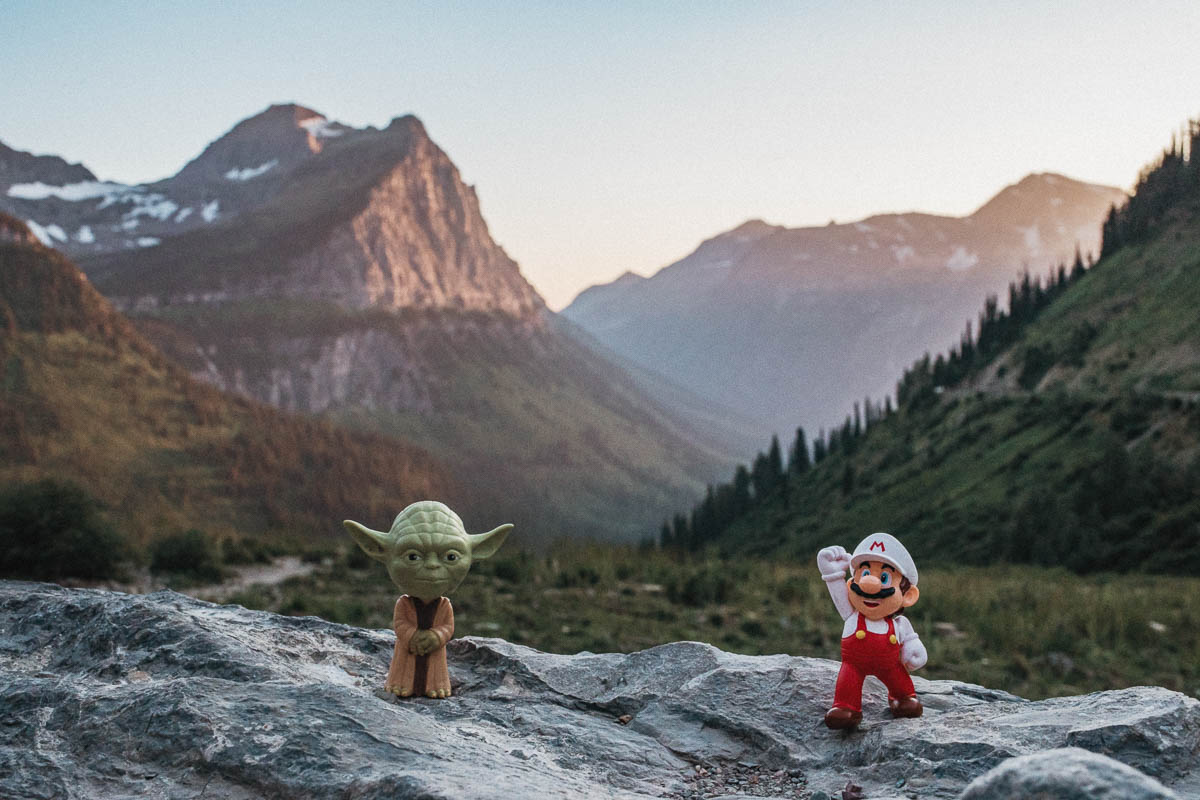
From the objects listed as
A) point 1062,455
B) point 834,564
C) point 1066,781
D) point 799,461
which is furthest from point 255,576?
point 799,461

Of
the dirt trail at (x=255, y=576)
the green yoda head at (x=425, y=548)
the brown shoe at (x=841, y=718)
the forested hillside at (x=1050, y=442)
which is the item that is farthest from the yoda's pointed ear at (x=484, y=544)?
the forested hillside at (x=1050, y=442)

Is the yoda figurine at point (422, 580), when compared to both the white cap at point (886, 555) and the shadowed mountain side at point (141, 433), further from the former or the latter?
the shadowed mountain side at point (141, 433)

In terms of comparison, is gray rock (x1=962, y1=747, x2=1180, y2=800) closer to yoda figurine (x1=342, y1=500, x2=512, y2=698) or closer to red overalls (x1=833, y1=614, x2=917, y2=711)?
red overalls (x1=833, y1=614, x2=917, y2=711)

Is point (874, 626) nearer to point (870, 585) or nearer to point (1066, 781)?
Result: point (870, 585)

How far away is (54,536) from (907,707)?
2349 centimetres

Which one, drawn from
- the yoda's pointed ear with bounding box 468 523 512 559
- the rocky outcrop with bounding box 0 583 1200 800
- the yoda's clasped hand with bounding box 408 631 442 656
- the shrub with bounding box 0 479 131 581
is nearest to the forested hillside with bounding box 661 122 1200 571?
the rocky outcrop with bounding box 0 583 1200 800

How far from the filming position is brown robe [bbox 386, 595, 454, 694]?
6426mm

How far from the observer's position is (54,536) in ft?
74.0

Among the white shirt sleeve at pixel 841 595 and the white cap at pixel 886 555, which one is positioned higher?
the white cap at pixel 886 555

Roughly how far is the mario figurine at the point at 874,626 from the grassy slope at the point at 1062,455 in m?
41.3

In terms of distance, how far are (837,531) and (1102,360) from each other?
26.8m

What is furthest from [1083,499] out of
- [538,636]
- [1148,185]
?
Answer: [1148,185]

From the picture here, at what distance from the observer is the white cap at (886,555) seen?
654 cm

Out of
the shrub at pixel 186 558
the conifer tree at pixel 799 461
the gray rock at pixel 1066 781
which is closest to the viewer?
the gray rock at pixel 1066 781
